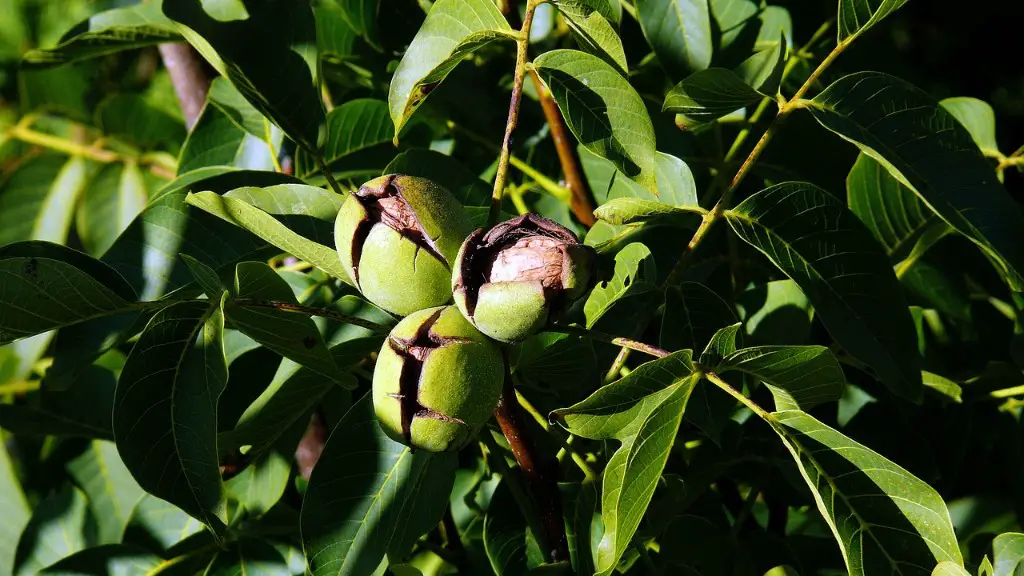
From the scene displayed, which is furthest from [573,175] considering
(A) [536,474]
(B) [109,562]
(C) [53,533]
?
(C) [53,533]

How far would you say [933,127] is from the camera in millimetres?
1000

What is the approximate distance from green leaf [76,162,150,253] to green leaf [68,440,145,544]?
38 cm

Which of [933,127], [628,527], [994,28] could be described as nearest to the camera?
[628,527]

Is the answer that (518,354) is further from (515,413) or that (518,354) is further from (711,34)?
(711,34)

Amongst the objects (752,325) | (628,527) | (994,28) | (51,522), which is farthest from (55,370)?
(994,28)

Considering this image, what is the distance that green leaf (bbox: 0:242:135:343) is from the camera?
960 millimetres

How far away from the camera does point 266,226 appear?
3.12 ft

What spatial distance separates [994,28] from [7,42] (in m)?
4.54

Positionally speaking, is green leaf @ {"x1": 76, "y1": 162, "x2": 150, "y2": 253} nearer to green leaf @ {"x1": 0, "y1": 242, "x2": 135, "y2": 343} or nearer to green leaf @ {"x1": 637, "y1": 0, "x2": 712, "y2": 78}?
green leaf @ {"x1": 0, "y1": 242, "x2": 135, "y2": 343}

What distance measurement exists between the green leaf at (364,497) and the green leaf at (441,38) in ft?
1.19

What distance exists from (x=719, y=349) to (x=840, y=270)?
0.23 m

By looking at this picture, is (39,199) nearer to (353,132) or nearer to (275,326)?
(353,132)

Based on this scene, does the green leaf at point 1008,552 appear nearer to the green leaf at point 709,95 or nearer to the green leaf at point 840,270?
the green leaf at point 840,270

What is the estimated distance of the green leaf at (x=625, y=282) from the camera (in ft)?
3.38
